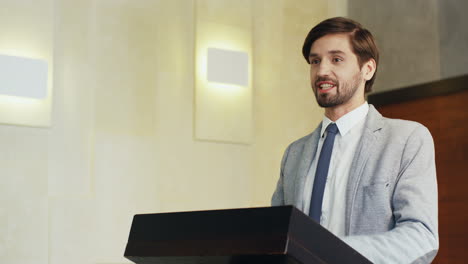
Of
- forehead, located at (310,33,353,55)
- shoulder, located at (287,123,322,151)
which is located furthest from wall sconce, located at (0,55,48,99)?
forehead, located at (310,33,353,55)

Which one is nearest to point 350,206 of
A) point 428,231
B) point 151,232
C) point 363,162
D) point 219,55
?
point 363,162

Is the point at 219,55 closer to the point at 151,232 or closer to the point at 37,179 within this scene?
the point at 37,179

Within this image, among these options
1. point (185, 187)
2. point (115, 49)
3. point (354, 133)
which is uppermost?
point (115, 49)

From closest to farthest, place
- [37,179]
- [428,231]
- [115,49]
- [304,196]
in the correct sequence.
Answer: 1. [428,231]
2. [304,196]
3. [37,179]
4. [115,49]

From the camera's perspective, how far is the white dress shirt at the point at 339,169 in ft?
7.48

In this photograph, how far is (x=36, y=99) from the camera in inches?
185

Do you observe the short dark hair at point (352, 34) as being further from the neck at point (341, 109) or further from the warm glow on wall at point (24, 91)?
the warm glow on wall at point (24, 91)

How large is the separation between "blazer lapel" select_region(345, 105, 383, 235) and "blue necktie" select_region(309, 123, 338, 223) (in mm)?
90

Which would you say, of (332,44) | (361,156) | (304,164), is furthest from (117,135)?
(361,156)

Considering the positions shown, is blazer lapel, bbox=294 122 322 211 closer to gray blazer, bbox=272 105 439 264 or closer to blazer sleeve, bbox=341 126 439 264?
gray blazer, bbox=272 105 439 264

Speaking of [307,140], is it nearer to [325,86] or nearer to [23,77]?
[325,86]

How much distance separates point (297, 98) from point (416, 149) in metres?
3.37

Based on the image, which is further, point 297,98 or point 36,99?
point 297,98

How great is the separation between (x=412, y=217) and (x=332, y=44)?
0.65 m
